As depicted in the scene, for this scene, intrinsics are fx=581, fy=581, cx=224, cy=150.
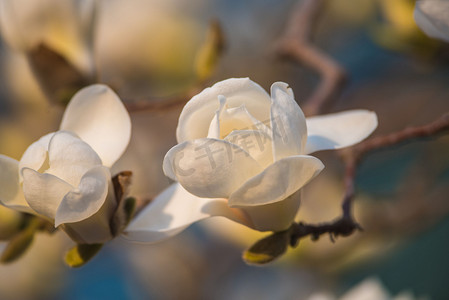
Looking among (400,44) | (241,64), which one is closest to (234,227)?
(400,44)

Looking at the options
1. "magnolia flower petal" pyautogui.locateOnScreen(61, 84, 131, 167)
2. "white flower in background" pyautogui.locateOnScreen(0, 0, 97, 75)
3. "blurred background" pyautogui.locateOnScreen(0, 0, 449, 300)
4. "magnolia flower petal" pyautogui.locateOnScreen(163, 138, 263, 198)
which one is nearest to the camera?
"magnolia flower petal" pyautogui.locateOnScreen(163, 138, 263, 198)

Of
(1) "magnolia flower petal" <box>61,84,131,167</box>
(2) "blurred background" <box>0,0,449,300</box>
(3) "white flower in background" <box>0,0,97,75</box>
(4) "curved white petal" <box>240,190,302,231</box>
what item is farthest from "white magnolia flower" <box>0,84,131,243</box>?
(2) "blurred background" <box>0,0,449,300</box>

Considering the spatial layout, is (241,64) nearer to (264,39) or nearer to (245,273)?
(264,39)

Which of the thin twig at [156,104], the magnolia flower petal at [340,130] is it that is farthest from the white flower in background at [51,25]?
the magnolia flower petal at [340,130]

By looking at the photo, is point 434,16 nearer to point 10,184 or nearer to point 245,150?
point 245,150

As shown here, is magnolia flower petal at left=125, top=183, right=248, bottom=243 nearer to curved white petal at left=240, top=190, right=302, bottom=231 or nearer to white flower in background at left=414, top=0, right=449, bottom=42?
curved white petal at left=240, top=190, right=302, bottom=231

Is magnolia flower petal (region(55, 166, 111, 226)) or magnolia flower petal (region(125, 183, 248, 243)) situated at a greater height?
magnolia flower petal (region(55, 166, 111, 226))
